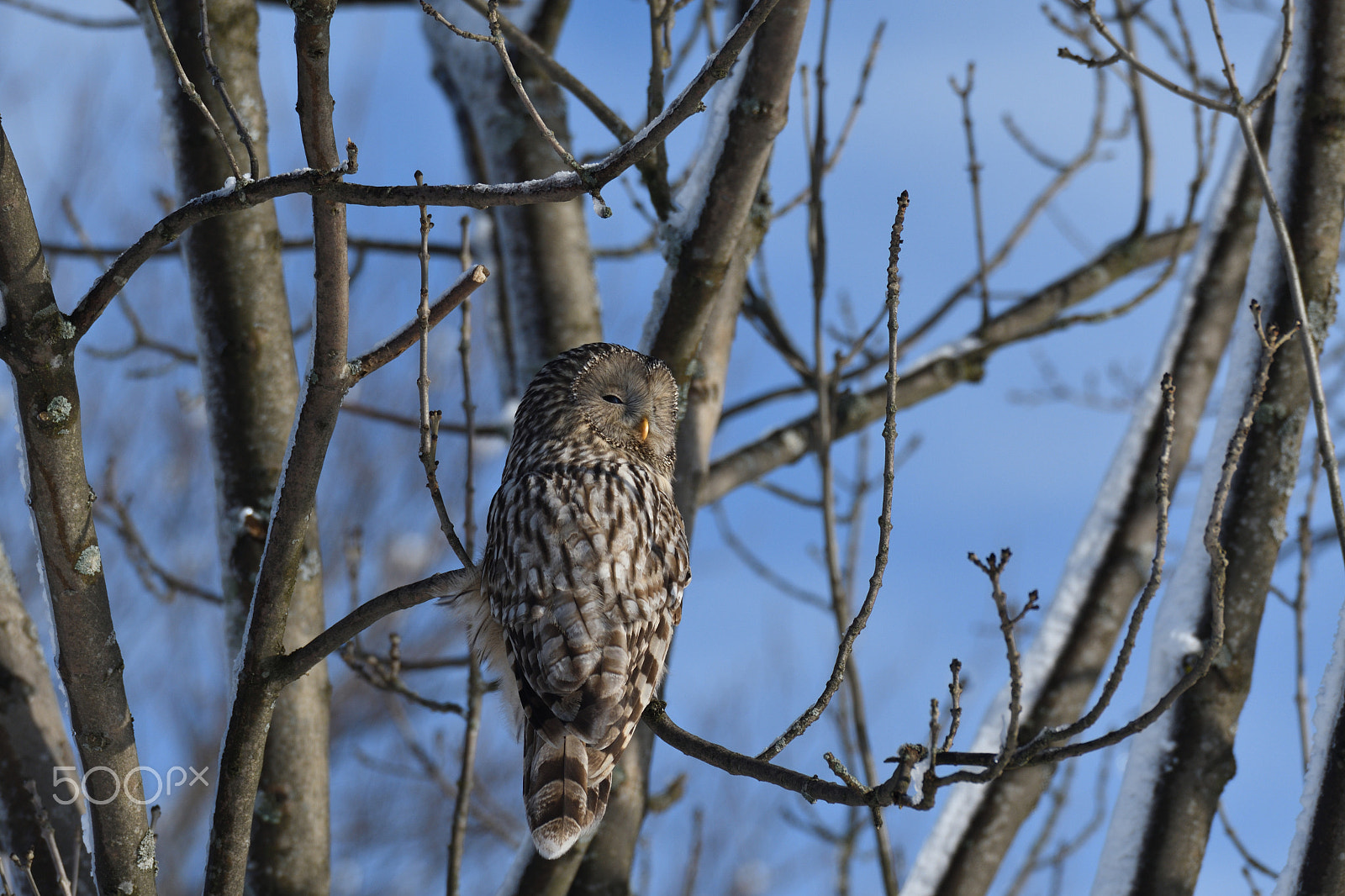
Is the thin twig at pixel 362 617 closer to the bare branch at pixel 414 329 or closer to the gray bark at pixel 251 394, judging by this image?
the bare branch at pixel 414 329

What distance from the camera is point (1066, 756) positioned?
1.35 m

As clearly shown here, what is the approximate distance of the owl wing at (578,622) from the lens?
5.97 feet

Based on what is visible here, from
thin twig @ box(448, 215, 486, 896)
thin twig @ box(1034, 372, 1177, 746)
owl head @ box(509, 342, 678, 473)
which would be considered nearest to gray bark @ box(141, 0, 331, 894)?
thin twig @ box(448, 215, 486, 896)

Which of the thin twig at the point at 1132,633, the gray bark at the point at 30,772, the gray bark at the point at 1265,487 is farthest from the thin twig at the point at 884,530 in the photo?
the gray bark at the point at 30,772

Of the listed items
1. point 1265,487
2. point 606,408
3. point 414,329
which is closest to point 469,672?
point 606,408

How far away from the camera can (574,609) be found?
1.87 metres

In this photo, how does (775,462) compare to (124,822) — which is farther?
(775,462)

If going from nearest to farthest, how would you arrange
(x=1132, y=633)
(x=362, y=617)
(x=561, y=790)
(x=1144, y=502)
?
1. (x=1132, y=633)
2. (x=362, y=617)
3. (x=561, y=790)
4. (x=1144, y=502)

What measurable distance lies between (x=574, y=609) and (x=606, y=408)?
0.63 meters

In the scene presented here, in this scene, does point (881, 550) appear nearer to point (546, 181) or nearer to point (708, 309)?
point (546, 181)

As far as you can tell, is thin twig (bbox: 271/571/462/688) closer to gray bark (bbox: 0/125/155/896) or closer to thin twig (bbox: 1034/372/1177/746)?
gray bark (bbox: 0/125/155/896)

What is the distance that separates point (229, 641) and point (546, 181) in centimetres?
152

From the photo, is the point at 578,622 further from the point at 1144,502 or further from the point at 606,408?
the point at 1144,502

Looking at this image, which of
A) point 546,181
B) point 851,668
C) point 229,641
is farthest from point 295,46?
point 851,668
